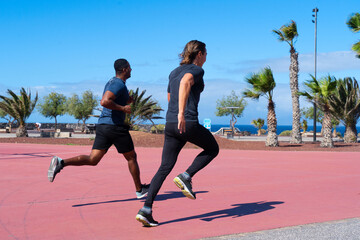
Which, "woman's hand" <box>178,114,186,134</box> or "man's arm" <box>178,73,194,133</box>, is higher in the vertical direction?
"man's arm" <box>178,73,194,133</box>

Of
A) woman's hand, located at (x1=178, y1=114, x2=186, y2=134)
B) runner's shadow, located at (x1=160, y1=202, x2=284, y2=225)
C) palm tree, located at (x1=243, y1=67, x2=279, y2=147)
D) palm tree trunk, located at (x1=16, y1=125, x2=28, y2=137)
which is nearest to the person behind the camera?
woman's hand, located at (x1=178, y1=114, x2=186, y2=134)

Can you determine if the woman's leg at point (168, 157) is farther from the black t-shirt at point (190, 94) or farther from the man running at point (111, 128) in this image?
the man running at point (111, 128)

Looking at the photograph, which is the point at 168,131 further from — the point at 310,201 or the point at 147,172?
the point at 147,172

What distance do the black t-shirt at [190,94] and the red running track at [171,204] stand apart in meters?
1.23

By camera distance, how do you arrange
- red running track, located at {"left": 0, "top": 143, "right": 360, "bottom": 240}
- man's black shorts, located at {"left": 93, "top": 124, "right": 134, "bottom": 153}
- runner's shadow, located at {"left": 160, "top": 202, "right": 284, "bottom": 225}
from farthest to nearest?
1. man's black shorts, located at {"left": 93, "top": 124, "right": 134, "bottom": 153}
2. runner's shadow, located at {"left": 160, "top": 202, "right": 284, "bottom": 225}
3. red running track, located at {"left": 0, "top": 143, "right": 360, "bottom": 240}

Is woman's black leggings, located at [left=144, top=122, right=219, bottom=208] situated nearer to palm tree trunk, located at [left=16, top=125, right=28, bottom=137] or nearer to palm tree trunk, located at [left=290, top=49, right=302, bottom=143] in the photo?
palm tree trunk, located at [left=290, top=49, right=302, bottom=143]

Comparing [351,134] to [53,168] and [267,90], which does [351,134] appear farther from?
[53,168]

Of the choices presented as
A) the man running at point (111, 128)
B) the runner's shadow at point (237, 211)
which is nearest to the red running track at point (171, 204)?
the runner's shadow at point (237, 211)

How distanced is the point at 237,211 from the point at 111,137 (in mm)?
1941

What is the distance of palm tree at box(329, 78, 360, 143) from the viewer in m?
27.5

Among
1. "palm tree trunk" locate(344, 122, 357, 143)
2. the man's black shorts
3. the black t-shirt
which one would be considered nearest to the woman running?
the black t-shirt

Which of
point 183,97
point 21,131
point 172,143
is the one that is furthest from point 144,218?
point 21,131

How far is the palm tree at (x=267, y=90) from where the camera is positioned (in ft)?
72.4

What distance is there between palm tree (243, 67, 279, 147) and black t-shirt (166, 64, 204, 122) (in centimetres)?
1771
